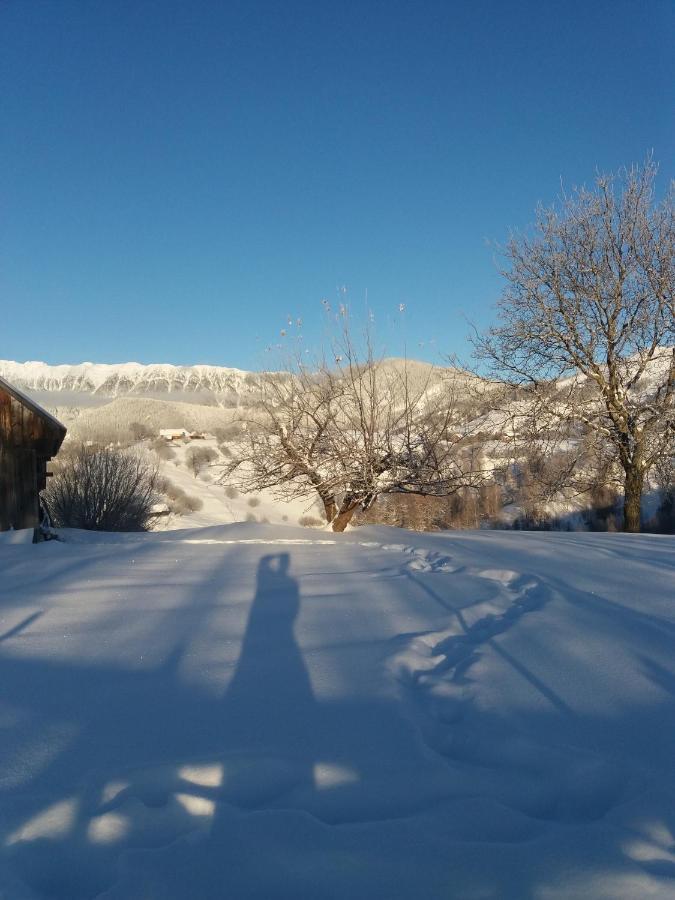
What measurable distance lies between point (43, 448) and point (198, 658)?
10667 millimetres

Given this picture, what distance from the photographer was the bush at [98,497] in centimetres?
2409

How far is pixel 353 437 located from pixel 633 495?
5895 millimetres

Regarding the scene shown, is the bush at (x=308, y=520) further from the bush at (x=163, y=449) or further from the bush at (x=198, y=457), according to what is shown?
the bush at (x=163, y=449)

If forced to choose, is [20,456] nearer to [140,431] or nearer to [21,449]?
[21,449]

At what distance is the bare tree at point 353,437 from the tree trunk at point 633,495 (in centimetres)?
299

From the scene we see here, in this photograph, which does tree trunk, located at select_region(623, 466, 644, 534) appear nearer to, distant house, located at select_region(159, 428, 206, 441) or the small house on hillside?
the small house on hillside

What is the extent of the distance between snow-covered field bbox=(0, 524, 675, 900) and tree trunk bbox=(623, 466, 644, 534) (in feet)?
28.7

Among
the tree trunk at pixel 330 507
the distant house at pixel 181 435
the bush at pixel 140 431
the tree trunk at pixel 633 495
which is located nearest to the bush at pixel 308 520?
the tree trunk at pixel 330 507

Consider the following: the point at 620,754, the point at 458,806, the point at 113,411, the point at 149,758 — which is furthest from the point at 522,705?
the point at 113,411

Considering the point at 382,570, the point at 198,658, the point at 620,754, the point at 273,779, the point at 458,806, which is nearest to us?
the point at 458,806

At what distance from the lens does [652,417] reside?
11523 mm

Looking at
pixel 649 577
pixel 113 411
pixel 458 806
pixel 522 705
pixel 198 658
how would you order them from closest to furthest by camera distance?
pixel 458 806, pixel 522 705, pixel 198 658, pixel 649 577, pixel 113 411

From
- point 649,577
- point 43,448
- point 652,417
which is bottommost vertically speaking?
point 649,577

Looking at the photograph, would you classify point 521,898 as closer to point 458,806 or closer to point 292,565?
point 458,806
